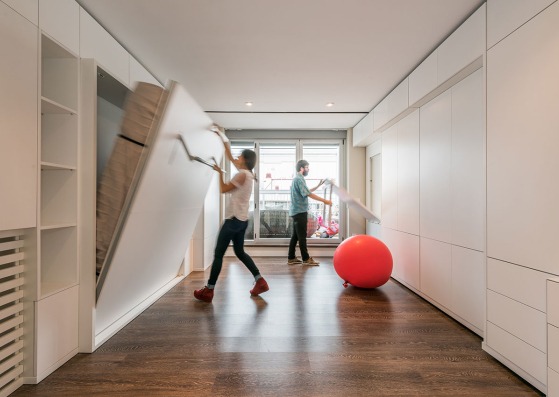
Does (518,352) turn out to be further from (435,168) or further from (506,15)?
(506,15)

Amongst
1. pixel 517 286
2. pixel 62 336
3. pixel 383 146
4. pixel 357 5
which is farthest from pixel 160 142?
pixel 383 146

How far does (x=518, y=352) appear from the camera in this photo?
5.62 feet

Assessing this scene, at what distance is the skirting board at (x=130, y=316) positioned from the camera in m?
2.12

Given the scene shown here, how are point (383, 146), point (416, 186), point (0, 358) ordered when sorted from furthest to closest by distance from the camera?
point (383, 146) < point (416, 186) < point (0, 358)

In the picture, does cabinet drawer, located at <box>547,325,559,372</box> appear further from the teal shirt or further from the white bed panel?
the teal shirt

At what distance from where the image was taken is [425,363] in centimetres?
188

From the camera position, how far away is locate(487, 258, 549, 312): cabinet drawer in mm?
1565

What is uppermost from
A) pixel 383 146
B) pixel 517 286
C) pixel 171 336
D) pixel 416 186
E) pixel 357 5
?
pixel 357 5

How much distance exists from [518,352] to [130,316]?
266cm

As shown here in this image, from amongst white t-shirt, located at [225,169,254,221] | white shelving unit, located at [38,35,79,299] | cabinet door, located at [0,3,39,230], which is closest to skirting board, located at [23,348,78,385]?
white shelving unit, located at [38,35,79,299]

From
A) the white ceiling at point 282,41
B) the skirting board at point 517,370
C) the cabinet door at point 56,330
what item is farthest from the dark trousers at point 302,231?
the cabinet door at point 56,330

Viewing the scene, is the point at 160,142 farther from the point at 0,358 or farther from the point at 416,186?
the point at 416,186

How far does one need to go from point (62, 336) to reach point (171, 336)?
68 cm

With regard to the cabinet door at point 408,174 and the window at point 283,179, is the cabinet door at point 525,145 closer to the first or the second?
the cabinet door at point 408,174
